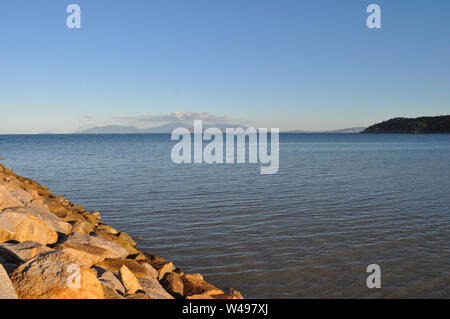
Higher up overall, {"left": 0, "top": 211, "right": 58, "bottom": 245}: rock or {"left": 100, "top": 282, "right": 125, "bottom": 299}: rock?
{"left": 0, "top": 211, "right": 58, "bottom": 245}: rock

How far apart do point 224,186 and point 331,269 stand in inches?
501

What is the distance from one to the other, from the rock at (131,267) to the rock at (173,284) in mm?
282

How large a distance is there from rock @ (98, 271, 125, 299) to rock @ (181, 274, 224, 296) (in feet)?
5.22

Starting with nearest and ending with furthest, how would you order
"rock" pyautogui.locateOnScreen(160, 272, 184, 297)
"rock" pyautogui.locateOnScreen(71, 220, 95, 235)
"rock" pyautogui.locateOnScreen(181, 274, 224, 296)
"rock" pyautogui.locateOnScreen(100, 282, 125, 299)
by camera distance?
"rock" pyautogui.locateOnScreen(100, 282, 125, 299) < "rock" pyautogui.locateOnScreen(181, 274, 224, 296) < "rock" pyautogui.locateOnScreen(160, 272, 184, 297) < "rock" pyautogui.locateOnScreen(71, 220, 95, 235)

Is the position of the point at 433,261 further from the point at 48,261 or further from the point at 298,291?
the point at 48,261

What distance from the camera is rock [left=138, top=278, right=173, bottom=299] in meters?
6.33

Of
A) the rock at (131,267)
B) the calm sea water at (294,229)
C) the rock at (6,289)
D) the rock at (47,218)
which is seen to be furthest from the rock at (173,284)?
the rock at (47,218)

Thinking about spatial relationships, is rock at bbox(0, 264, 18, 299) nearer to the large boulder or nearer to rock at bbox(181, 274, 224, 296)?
rock at bbox(181, 274, 224, 296)

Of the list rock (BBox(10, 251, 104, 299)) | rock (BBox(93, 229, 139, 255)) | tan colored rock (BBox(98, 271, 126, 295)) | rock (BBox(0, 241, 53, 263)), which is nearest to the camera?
rock (BBox(10, 251, 104, 299))

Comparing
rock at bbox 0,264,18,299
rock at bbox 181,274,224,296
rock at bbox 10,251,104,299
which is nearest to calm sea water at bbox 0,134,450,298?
rock at bbox 181,274,224,296

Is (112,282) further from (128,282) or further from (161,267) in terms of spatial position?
(161,267)

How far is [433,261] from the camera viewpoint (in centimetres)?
920

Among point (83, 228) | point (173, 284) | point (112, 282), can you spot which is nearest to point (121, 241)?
point (83, 228)
